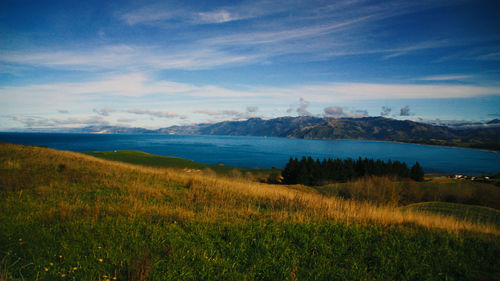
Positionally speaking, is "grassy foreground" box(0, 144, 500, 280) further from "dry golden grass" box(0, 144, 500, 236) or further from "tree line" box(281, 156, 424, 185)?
"tree line" box(281, 156, 424, 185)

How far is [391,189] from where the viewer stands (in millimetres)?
27094

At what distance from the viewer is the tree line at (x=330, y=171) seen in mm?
53219

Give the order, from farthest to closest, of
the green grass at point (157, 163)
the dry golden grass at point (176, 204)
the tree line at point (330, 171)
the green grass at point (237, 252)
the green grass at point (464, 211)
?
the green grass at point (157, 163) → the tree line at point (330, 171) → the green grass at point (464, 211) → the dry golden grass at point (176, 204) → the green grass at point (237, 252)

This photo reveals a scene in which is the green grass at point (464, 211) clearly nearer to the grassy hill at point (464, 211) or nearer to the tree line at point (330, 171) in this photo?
the grassy hill at point (464, 211)

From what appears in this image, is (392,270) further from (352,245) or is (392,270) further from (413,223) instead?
(413,223)

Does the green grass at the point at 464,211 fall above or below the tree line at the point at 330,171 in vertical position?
above

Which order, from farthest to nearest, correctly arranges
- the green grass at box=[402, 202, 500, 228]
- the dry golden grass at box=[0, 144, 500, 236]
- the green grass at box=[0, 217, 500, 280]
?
the green grass at box=[402, 202, 500, 228] → the dry golden grass at box=[0, 144, 500, 236] → the green grass at box=[0, 217, 500, 280]

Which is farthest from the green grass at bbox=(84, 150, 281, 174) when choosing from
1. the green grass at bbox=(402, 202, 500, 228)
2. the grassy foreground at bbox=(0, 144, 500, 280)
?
the grassy foreground at bbox=(0, 144, 500, 280)

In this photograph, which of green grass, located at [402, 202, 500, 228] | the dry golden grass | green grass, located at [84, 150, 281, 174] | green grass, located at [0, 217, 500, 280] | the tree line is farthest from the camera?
green grass, located at [84, 150, 281, 174]

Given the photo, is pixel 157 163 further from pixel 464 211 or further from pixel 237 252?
pixel 237 252

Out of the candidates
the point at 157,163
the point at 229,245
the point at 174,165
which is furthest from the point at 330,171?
the point at 229,245

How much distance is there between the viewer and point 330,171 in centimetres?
5562

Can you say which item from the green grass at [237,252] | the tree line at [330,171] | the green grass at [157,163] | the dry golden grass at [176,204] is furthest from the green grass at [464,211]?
the green grass at [157,163]

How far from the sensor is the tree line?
5322cm
